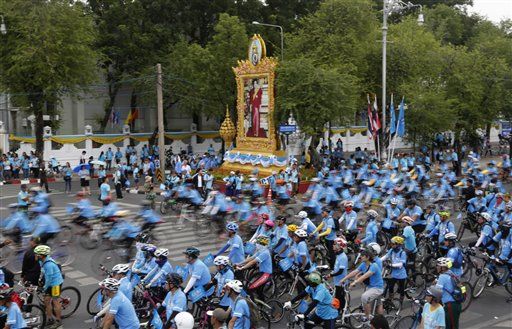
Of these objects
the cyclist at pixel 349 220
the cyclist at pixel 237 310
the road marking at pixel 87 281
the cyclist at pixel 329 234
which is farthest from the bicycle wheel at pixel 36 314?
the cyclist at pixel 349 220

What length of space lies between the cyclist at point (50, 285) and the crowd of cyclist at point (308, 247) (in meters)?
0.02

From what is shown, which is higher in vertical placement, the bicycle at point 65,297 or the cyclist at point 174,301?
the cyclist at point 174,301

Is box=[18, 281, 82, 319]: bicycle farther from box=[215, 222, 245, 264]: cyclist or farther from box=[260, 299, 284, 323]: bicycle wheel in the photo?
box=[260, 299, 284, 323]: bicycle wheel

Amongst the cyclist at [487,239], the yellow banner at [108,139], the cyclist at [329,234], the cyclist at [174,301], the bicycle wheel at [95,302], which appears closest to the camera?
the cyclist at [174,301]

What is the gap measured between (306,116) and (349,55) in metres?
6.16

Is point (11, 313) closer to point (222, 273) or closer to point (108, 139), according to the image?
point (222, 273)

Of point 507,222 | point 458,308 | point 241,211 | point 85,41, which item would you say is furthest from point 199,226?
point 85,41

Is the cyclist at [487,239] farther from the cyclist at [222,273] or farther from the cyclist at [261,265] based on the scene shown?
the cyclist at [222,273]

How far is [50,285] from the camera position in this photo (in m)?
10.2

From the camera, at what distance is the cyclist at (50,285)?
1020 centimetres

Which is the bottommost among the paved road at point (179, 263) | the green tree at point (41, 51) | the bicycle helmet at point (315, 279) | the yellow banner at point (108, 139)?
the paved road at point (179, 263)

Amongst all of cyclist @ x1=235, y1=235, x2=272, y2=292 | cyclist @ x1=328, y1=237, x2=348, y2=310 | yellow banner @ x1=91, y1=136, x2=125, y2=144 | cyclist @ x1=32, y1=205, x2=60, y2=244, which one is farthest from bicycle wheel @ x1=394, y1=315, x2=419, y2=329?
yellow banner @ x1=91, y1=136, x2=125, y2=144

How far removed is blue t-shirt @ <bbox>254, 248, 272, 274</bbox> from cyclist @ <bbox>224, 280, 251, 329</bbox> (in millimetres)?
2709

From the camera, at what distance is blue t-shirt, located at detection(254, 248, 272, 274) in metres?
11.0
